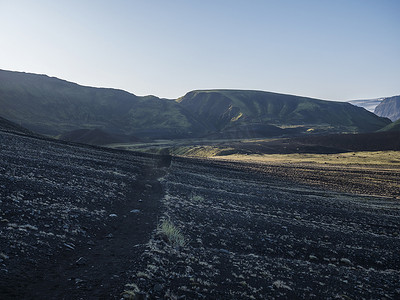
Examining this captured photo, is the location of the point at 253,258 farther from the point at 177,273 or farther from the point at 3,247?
the point at 3,247

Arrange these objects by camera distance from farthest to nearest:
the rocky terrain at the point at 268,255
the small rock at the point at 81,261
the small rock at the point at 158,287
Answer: the small rock at the point at 81,261
the rocky terrain at the point at 268,255
the small rock at the point at 158,287

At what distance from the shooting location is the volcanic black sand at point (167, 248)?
636 cm

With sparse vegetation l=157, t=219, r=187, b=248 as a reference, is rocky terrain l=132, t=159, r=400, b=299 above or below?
below

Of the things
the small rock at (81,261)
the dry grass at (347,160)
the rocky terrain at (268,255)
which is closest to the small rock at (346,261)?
the rocky terrain at (268,255)

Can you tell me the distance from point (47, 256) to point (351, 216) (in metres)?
19.7

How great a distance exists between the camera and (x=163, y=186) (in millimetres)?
23234

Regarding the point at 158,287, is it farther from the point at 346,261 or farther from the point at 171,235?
the point at 346,261

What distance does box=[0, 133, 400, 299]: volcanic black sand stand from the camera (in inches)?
251

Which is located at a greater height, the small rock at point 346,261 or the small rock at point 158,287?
the small rock at point 158,287

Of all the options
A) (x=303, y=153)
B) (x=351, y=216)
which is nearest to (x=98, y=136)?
(x=303, y=153)

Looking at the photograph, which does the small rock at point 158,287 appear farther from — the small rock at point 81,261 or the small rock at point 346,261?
the small rock at point 346,261

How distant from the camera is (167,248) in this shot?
8828 millimetres

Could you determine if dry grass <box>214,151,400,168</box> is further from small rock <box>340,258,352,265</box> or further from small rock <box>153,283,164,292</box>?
small rock <box>153,283,164,292</box>

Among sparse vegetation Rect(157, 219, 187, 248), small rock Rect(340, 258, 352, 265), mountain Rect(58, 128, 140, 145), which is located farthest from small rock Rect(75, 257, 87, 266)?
mountain Rect(58, 128, 140, 145)
